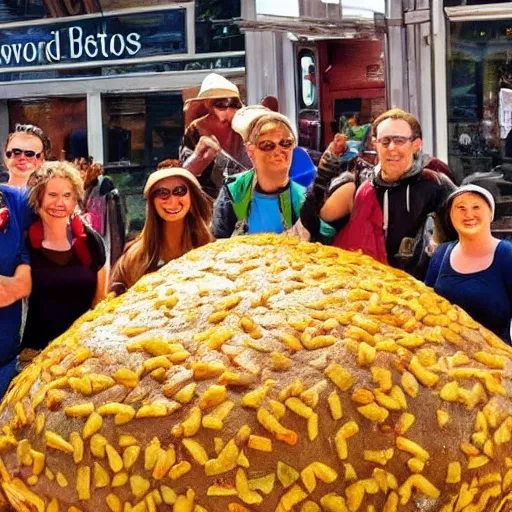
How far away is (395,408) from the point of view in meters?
1.46

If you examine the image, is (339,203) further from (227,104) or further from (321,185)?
(227,104)

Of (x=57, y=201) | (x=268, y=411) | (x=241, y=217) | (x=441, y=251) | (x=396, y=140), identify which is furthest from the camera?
(x=241, y=217)

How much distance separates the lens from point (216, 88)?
319cm

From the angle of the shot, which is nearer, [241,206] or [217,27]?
[241,206]

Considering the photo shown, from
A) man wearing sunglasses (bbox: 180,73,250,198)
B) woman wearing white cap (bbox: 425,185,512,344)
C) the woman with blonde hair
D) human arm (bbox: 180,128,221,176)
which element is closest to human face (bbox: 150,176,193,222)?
the woman with blonde hair

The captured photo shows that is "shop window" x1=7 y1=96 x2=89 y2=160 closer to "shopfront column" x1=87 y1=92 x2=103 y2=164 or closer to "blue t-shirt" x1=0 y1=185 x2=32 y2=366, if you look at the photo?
"shopfront column" x1=87 y1=92 x2=103 y2=164

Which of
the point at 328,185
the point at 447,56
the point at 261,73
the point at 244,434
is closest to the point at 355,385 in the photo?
the point at 244,434

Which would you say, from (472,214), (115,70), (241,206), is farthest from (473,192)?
(115,70)

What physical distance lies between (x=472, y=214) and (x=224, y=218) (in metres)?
0.82

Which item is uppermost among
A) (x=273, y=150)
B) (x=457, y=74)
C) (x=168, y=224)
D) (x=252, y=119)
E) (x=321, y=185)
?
(x=457, y=74)

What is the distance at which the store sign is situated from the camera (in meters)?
3.30

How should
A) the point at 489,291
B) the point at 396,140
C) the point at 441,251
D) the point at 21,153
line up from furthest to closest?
the point at 21,153, the point at 396,140, the point at 441,251, the point at 489,291

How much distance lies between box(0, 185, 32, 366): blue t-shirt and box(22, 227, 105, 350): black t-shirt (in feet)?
0.15

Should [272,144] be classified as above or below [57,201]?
above
